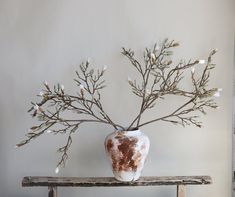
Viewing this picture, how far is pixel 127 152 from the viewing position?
4.89 ft

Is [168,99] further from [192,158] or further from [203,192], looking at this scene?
[203,192]

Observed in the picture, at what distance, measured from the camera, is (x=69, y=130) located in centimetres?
176

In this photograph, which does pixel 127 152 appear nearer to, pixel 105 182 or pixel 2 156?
pixel 105 182

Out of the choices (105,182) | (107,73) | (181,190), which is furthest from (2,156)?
Result: (181,190)

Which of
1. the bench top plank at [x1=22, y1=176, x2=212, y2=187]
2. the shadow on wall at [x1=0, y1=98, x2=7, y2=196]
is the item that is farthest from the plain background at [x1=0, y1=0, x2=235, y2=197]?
the bench top plank at [x1=22, y1=176, x2=212, y2=187]

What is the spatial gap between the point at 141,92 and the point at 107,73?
0.20 m

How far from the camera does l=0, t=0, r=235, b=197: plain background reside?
1.71 metres

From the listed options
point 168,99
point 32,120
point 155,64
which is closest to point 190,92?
point 168,99

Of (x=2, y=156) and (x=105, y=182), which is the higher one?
(x=2, y=156)

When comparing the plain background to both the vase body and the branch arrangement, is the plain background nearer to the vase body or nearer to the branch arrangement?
the branch arrangement

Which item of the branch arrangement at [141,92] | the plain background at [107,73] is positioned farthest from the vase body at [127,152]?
the plain background at [107,73]

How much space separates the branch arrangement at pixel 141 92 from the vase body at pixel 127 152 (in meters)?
0.13

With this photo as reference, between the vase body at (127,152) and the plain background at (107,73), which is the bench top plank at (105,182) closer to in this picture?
the vase body at (127,152)

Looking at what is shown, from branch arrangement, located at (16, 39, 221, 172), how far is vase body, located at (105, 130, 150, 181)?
13cm
